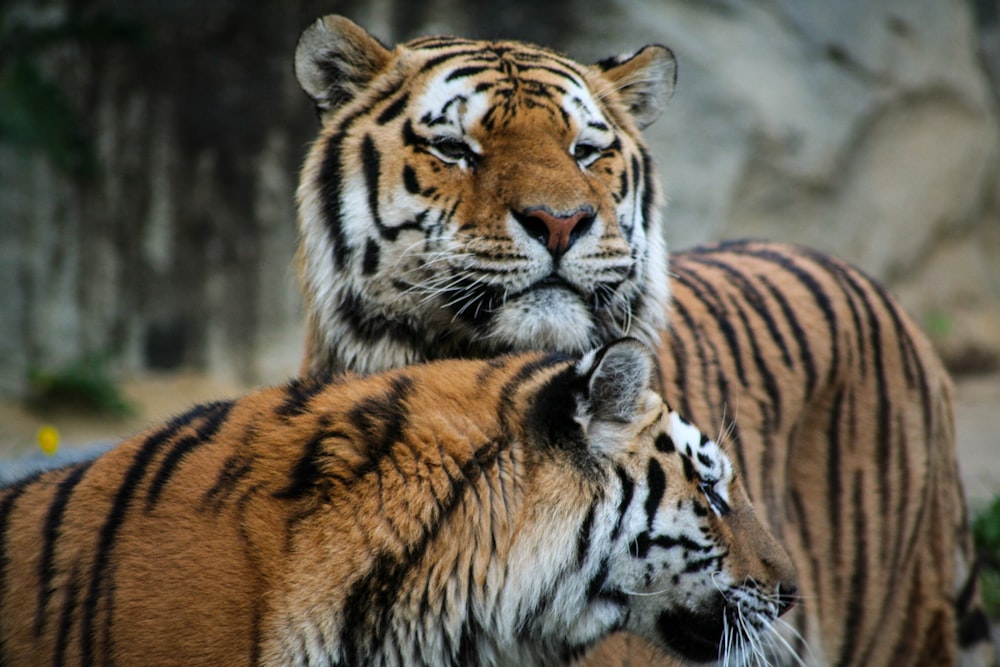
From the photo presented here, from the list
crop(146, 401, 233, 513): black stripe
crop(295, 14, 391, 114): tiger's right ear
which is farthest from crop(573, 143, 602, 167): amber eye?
crop(146, 401, 233, 513): black stripe

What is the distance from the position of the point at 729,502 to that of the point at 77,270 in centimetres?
545

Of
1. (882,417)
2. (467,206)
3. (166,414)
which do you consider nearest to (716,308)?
(882,417)

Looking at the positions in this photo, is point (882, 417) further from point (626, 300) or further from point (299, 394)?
point (299, 394)

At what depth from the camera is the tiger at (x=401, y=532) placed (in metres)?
1.75

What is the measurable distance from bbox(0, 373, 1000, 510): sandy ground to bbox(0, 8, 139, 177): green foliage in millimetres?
1314

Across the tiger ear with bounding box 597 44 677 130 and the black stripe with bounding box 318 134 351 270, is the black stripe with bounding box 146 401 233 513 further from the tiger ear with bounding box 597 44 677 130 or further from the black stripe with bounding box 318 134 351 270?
the tiger ear with bounding box 597 44 677 130

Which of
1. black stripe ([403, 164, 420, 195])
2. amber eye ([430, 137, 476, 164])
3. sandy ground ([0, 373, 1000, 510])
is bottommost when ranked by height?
sandy ground ([0, 373, 1000, 510])

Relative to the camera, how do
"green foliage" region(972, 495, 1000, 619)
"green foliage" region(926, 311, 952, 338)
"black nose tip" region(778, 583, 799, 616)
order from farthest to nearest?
"green foliage" region(926, 311, 952, 338) < "green foliage" region(972, 495, 1000, 619) < "black nose tip" region(778, 583, 799, 616)

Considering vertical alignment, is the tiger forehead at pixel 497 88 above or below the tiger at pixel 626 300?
above

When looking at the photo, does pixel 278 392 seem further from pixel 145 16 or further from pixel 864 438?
pixel 145 16

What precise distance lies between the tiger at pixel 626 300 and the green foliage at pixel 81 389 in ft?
13.2

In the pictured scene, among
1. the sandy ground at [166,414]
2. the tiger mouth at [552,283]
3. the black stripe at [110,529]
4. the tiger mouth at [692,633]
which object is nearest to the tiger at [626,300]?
the tiger mouth at [552,283]

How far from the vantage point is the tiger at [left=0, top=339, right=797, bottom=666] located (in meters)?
1.75

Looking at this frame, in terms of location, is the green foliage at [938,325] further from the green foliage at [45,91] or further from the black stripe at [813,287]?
the green foliage at [45,91]
